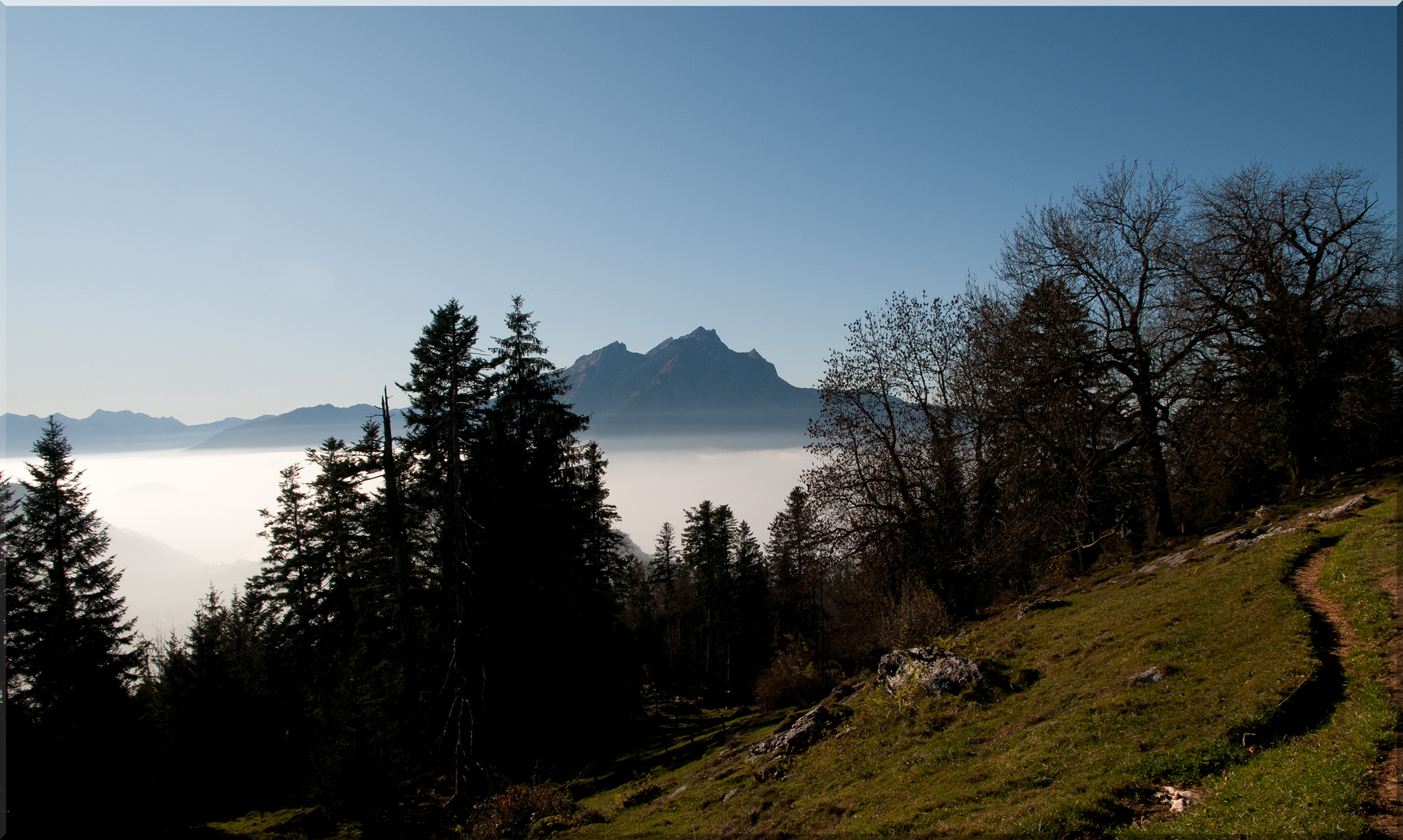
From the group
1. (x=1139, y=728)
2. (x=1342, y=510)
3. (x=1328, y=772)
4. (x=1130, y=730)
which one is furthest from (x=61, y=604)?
(x=1342, y=510)

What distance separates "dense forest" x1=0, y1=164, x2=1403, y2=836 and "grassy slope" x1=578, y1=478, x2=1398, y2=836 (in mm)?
5132

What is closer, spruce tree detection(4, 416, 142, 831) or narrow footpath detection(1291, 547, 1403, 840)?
narrow footpath detection(1291, 547, 1403, 840)

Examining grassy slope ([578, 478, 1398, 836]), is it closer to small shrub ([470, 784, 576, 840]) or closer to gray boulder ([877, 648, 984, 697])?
gray boulder ([877, 648, 984, 697])

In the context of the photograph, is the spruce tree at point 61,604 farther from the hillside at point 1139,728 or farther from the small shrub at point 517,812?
the hillside at point 1139,728

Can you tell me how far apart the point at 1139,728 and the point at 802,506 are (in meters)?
14.9

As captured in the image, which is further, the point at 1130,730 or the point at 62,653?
the point at 62,653

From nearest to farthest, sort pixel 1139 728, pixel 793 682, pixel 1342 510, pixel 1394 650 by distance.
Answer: pixel 1394 650 < pixel 1139 728 < pixel 1342 510 < pixel 793 682

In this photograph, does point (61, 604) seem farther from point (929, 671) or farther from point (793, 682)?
point (929, 671)

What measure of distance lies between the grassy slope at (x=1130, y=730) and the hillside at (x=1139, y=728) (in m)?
0.03

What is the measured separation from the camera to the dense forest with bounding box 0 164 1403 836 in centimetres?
1898

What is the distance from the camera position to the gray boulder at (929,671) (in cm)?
1282

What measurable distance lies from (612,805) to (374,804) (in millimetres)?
7139

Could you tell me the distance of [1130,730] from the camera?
28.3 ft

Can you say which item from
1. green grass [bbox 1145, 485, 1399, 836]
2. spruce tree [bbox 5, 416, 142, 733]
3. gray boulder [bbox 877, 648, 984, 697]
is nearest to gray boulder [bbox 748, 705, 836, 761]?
gray boulder [bbox 877, 648, 984, 697]
